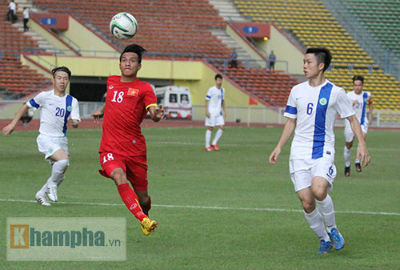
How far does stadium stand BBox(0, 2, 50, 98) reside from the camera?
41.0m

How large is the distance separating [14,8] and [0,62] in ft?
14.8

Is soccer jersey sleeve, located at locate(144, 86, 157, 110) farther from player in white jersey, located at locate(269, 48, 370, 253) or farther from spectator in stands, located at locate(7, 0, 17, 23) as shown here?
spectator in stands, located at locate(7, 0, 17, 23)

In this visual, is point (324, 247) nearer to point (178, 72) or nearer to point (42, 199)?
point (42, 199)

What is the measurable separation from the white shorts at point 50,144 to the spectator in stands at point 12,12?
35553 millimetres

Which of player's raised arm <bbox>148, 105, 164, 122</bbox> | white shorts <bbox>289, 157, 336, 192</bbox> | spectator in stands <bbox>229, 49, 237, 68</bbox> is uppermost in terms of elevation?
spectator in stands <bbox>229, 49, 237, 68</bbox>

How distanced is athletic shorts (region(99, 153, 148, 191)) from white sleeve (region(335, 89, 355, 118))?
7.17 ft

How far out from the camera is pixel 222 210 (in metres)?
11.1

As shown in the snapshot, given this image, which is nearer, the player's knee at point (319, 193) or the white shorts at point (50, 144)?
the player's knee at point (319, 193)

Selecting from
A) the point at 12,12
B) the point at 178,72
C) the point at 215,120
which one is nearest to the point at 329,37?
the point at 178,72

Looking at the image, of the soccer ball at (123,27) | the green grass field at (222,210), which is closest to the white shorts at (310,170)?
the green grass field at (222,210)

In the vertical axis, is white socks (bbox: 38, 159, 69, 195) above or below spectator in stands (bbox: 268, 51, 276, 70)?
below

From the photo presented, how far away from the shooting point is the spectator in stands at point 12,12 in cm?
4570

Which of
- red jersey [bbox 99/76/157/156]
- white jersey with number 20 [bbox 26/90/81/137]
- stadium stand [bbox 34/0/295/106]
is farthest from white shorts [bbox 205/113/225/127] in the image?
stadium stand [bbox 34/0/295/106]

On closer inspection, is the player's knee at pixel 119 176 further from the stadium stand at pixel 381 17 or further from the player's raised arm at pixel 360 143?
the stadium stand at pixel 381 17
